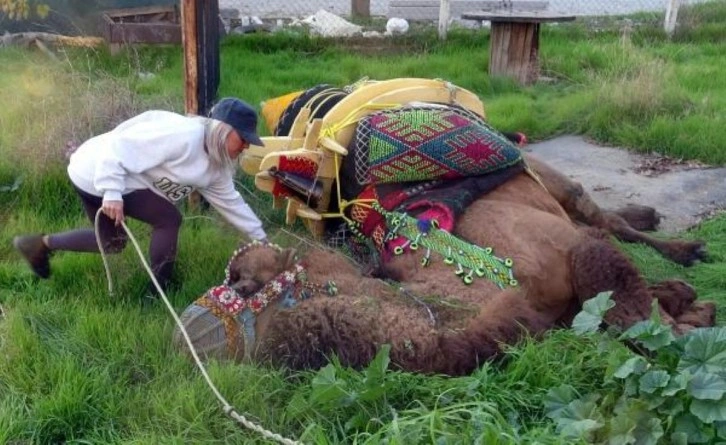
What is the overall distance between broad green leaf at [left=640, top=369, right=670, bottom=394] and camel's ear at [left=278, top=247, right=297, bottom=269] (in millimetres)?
1411

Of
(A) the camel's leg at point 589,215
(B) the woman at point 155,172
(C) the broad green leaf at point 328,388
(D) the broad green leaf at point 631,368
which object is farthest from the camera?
(A) the camel's leg at point 589,215

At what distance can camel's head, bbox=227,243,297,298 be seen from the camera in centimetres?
→ 350

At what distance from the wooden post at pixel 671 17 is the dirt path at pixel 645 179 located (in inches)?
197

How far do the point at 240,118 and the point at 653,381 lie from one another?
7.00 feet

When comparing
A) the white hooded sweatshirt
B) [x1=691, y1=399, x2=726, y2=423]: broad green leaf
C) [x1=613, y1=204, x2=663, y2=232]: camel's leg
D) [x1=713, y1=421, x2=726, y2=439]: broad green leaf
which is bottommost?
[x1=613, y1=204, x2=663, y2=232]: camel's leg

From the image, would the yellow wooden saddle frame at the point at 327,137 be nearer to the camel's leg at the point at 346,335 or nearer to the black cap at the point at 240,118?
the black cap at the point at 240,118

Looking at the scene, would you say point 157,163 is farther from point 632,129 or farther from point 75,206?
point 632,129

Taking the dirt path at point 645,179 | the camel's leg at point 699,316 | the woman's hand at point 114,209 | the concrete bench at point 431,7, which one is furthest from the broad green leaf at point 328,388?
the concrete bench at point 431,7

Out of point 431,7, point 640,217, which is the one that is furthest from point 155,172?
point 431,7

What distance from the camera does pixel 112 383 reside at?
11.4 ft

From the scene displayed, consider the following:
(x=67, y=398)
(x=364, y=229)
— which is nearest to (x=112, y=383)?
(x=67, y=398)

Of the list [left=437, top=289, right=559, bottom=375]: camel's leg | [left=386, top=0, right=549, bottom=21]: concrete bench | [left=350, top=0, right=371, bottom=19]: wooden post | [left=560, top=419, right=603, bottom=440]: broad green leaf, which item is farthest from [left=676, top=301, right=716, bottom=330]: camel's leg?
[left=350, top=0, right=371, bottom=19]: wooden post

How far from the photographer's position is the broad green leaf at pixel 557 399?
3.00m

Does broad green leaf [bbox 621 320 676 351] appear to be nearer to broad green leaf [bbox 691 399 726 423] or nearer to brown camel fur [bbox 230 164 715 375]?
broad green leaf [bbox 691 399 726 423]
